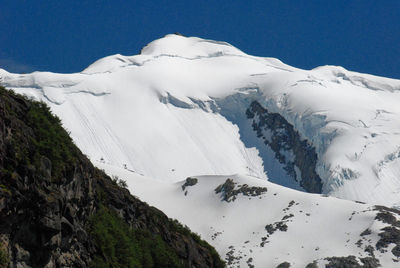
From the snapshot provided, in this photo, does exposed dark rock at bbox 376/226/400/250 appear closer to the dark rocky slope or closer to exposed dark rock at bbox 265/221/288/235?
exposed dark rock at bbox 265/221/288/235

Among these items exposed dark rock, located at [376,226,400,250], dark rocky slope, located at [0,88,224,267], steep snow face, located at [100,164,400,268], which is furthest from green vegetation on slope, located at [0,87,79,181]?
exposed dark rock, located at [376,226,400,250]

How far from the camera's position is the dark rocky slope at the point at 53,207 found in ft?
106

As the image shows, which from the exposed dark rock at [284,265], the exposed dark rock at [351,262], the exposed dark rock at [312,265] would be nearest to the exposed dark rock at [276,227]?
the exposed dark rock at [284,265]

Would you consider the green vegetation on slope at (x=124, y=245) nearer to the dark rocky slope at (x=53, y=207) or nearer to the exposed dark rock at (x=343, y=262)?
the dark rocky slope at (x=53, y=207)

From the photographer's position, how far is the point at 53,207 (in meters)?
34.0

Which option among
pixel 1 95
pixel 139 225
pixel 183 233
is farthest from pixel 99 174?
pixel 1 95

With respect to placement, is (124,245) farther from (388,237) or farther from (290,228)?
(290,228)

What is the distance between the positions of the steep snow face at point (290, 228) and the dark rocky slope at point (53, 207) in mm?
106139

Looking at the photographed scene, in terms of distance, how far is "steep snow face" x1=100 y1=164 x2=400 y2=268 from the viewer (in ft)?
513

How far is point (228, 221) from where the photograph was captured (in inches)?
7239

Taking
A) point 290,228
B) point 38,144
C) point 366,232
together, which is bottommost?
point 38,144

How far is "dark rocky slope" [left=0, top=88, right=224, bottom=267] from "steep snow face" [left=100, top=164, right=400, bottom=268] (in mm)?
106139

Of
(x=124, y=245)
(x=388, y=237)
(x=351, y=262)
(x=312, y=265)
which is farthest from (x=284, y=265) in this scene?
(x=124, y=245)

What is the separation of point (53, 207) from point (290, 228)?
144 metres
